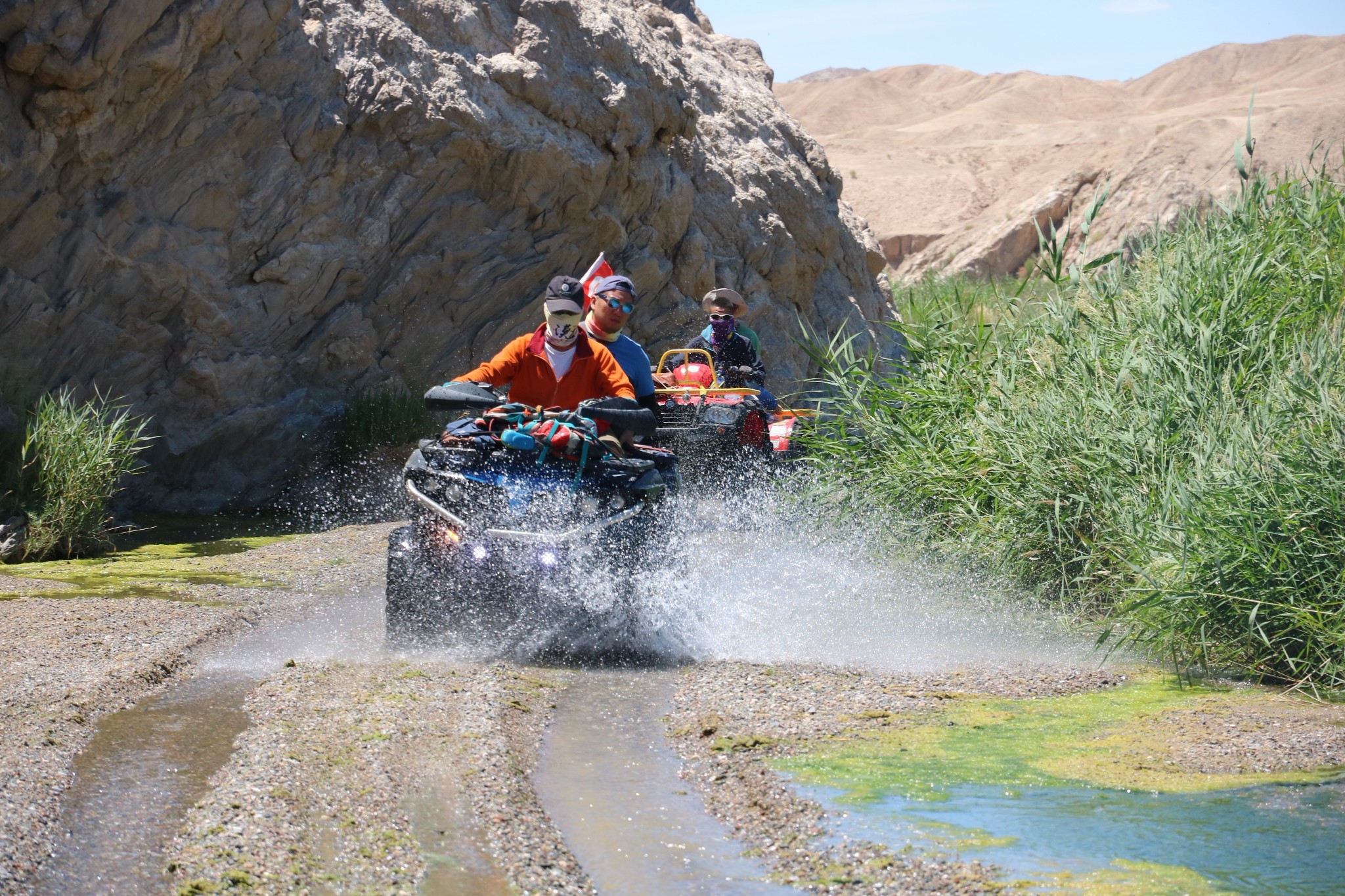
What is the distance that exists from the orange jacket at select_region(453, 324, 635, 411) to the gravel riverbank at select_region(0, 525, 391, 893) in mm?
1801

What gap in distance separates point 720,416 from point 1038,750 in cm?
584

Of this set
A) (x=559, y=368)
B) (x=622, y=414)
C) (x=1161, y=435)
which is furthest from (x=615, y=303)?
(x=1161, y=435)

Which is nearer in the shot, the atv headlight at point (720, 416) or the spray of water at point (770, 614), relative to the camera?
the spray of water at point (770, 614)

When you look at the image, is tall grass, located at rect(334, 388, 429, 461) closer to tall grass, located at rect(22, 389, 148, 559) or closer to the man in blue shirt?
tall grass, located at rect(22, 389, 148, 559)

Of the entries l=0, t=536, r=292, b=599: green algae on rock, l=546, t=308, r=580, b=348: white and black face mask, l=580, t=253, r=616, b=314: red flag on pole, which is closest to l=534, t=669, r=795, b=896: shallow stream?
l=546, t=308, r=580, b=348: white and black face mask

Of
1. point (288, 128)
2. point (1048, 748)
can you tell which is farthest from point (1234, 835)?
point (288, 128)

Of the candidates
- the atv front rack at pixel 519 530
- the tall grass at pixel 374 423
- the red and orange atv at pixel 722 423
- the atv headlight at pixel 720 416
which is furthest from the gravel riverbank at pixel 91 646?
the atv headlight at pixel 720 416

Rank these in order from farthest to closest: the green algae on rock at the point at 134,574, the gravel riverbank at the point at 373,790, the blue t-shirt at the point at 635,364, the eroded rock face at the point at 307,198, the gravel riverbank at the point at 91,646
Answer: the eroded rock face at the point at 307,198, the green algae on rock at the point at 134,574, the blue t-shirt at the point at 635,364, the gravel riverbank at the point at 91,646, the gravel riverbank at the point at 373,790

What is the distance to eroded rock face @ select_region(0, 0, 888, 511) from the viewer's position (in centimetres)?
1052

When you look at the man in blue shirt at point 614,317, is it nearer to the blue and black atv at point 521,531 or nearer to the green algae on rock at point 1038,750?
the blue and black atv at point 521,531

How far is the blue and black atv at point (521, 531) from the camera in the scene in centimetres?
638

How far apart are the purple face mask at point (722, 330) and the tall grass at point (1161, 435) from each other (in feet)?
7.65

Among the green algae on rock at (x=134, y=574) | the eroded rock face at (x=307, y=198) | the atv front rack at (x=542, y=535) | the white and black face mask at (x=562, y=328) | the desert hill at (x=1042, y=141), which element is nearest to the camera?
the atv front rack at (x=542, y=535)

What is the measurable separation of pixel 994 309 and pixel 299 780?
748 cm
